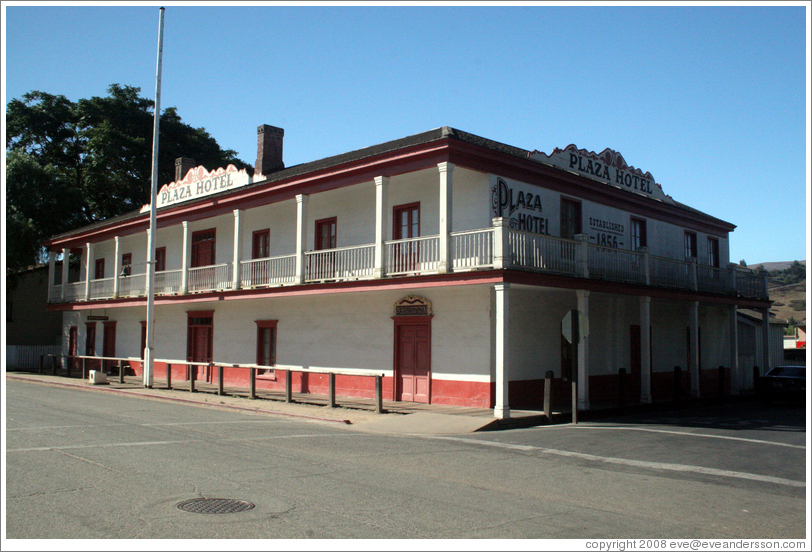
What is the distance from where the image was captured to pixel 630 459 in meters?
10.9

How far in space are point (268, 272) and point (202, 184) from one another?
20.0 ft

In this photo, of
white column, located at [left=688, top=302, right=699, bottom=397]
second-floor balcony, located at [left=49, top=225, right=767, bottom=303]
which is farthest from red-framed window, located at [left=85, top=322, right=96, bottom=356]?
white column, located at [left=688, top=302, right=699, bottom=397]

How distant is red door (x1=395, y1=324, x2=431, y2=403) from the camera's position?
1880 cm

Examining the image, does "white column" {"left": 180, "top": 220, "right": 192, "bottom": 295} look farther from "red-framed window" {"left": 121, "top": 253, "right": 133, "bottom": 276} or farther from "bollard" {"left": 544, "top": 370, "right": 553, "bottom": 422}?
"bollard" {"left": 544, "top": 370, "right": 553, "bottom": 422}

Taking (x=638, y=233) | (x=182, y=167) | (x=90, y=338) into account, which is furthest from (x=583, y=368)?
(x=90, y=338)

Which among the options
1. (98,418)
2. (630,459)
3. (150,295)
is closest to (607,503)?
(630,459)

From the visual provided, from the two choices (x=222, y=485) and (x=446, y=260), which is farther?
(x=446, y=260)

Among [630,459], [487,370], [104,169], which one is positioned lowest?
[630,459]

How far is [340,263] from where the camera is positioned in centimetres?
2077

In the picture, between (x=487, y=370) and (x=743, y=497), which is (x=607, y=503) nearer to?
(x=743, y=497)

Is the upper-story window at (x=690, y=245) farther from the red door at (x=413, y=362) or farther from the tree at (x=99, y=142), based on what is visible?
the tree at (x=99, y=142)

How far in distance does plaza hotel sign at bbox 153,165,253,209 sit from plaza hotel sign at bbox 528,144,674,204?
1140 centimetres

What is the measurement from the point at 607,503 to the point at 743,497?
1923mm

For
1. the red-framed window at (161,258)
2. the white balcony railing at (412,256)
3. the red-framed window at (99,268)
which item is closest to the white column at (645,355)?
the white balcony railing at (412,256)
